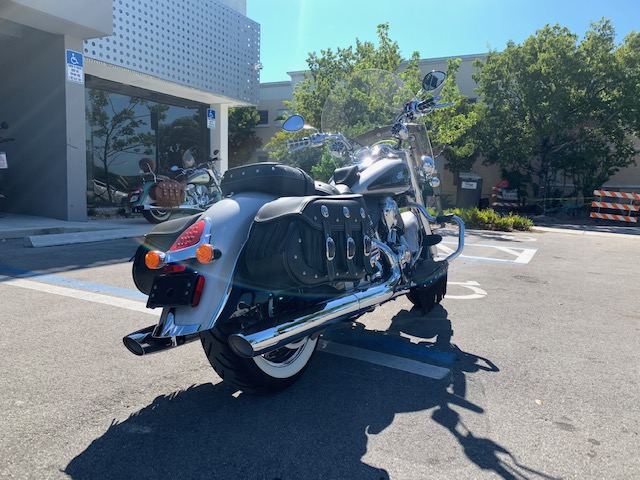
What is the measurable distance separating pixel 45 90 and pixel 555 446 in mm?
11213

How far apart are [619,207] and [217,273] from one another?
762 inches

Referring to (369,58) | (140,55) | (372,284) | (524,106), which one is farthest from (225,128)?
(372,284)

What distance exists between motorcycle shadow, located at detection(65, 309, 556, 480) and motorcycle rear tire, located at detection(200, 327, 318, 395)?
3.4 inches

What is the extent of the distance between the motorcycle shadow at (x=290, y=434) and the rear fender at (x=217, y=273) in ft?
1.62

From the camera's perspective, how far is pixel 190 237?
2.42m

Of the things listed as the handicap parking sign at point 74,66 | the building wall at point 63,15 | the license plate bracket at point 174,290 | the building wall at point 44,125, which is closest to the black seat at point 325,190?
the license plate bracket at point 174,290

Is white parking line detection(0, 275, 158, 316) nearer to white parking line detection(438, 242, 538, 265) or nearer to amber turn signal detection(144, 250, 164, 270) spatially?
amber turn signal detection(144, 250, 164, 270)

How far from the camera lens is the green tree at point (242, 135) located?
1111 inches

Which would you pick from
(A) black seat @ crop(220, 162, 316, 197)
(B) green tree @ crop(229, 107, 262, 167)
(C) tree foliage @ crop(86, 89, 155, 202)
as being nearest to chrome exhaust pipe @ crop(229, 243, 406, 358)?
(A) black seat @ crop(220, 162, 316, 197)

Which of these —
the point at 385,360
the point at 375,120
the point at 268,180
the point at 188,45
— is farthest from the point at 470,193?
the point at 268,180

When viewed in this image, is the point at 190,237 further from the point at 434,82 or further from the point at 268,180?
the point at 434,82

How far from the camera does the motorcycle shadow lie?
207cm

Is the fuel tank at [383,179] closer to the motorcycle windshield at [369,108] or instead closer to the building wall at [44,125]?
the motorcycle windshield at [369,108]

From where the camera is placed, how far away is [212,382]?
2.93 meters
